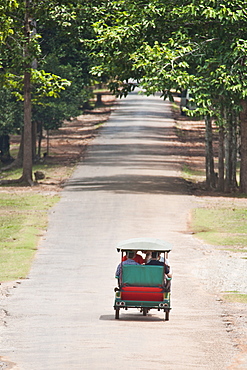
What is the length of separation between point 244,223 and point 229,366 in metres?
18.7

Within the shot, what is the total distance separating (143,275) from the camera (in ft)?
47.9

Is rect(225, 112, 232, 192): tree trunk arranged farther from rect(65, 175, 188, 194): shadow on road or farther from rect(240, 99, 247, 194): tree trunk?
rect(65, 175, 188, 194): shadow on road

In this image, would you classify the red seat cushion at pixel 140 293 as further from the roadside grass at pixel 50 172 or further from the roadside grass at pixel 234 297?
the roadside grass at pixel 50 172

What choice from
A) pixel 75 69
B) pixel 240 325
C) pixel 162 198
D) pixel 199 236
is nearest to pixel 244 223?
pixel 199 236

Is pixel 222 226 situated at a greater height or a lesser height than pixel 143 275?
lesser

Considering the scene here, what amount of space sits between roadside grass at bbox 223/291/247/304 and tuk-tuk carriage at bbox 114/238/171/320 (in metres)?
3.25

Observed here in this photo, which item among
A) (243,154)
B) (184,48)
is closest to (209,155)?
(243,154)

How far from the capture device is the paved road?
1196 centimetres

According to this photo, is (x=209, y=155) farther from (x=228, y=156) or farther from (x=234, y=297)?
(x=234, y=297)

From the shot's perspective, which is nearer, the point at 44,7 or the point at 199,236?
the point at 199,236

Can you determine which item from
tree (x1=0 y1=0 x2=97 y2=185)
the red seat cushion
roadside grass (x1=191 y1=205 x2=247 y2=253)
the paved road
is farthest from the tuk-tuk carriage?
tree (x1=0 y1=0 x2=97 y2=185)

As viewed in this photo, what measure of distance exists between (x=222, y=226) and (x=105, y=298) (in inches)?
501

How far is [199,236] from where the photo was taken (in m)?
27.3

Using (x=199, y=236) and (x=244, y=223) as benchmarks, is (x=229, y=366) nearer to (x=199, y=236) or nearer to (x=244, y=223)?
(x=199, y=236)
